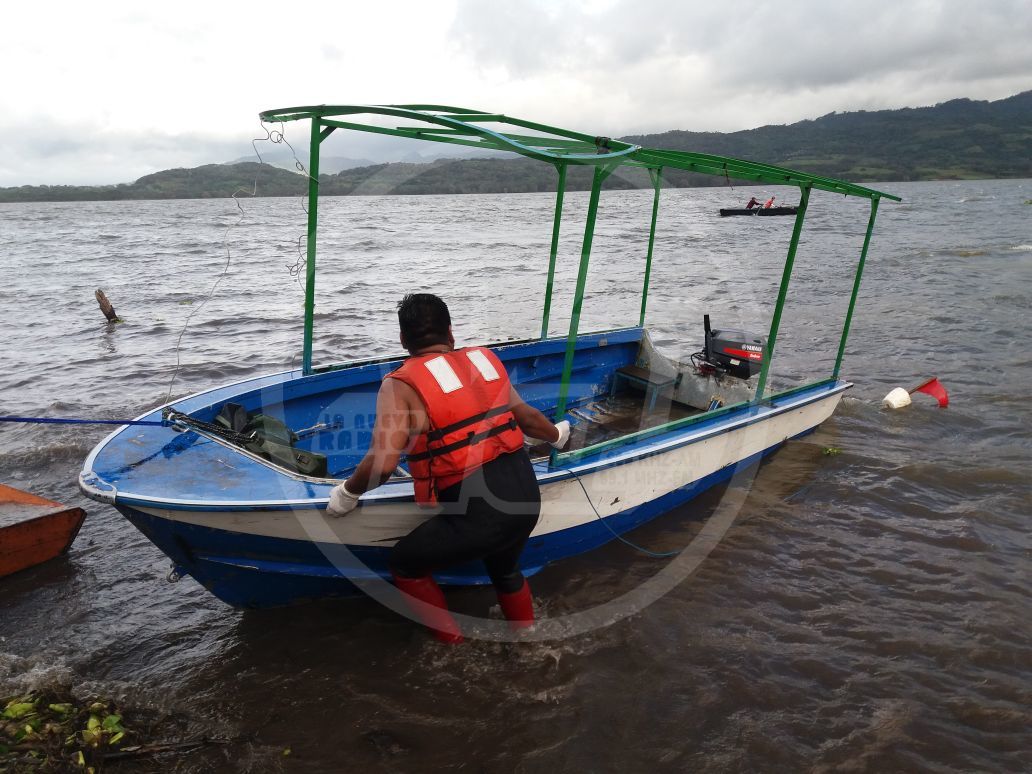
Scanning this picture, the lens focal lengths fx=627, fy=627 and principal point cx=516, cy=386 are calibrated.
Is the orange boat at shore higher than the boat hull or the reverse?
the reverse

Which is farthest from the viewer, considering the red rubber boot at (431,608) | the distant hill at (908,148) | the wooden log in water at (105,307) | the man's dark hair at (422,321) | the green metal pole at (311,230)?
the distant hill at (908,148)

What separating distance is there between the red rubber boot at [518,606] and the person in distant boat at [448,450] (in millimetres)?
399

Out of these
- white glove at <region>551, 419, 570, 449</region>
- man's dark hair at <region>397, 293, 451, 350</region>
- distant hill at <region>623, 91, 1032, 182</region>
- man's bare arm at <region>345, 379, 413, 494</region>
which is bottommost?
white glove at <region>551, 419, 570, 449</region>

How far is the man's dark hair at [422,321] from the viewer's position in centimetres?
333

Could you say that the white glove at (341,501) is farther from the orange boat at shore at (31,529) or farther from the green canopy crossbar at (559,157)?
the orange boat at shore at (31,529)

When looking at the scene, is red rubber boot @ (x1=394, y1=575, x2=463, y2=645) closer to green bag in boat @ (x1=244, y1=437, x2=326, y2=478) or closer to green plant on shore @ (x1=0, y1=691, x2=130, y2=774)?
green bag in boat @ (x1=244, y1=437, x2=326, y2=478)

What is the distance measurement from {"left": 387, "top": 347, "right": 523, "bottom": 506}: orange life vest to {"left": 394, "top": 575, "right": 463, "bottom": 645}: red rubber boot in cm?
58

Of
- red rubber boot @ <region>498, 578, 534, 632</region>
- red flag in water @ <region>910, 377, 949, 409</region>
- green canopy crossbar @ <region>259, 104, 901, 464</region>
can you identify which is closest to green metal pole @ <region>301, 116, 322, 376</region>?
green canopy crossbar @ <region>259, 104, 901, 464</region>

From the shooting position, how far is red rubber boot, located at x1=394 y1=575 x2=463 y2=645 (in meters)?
3.73

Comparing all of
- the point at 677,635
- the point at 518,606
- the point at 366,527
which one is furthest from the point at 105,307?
the point at 677,635

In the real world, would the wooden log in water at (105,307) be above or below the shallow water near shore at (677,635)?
below

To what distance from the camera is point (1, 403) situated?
8.88 metres

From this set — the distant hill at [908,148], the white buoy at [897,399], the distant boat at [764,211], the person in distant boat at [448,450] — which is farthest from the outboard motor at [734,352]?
the distant hill at [908,148]

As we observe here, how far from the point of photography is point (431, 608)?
3.88 metres
